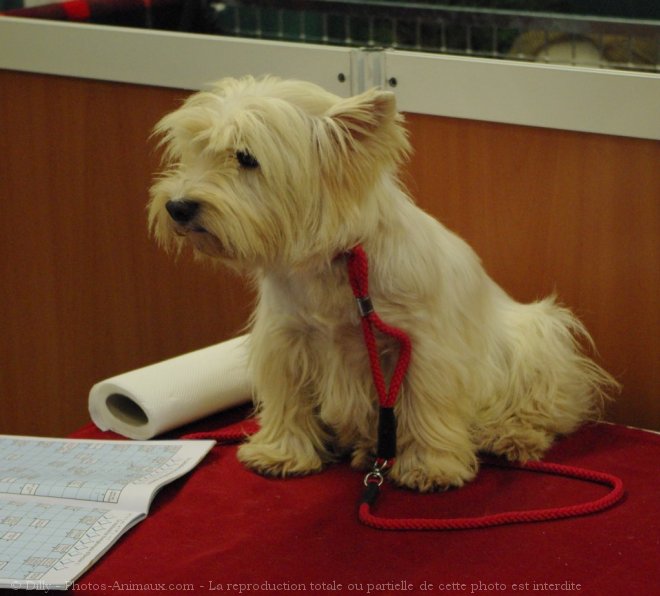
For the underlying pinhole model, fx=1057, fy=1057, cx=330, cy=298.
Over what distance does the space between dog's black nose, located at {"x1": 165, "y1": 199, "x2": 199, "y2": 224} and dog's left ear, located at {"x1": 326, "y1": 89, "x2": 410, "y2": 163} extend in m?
0.22

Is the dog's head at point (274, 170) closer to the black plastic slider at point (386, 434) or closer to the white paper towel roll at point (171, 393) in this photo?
the black plastic slider at point (386, 434)

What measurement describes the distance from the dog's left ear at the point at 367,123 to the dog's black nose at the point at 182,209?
22 centimetres

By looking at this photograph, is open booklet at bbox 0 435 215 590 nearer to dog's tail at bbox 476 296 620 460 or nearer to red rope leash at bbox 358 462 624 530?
red rope leash at bbox 358 462 624 530

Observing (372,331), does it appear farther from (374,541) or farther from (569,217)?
(569,217)

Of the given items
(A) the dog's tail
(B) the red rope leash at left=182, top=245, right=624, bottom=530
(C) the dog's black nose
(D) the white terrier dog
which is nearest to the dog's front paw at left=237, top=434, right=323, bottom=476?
(D) the white terrier dog

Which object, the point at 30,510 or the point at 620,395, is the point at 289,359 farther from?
the point at 620,395

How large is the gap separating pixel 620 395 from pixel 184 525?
819 millimetres

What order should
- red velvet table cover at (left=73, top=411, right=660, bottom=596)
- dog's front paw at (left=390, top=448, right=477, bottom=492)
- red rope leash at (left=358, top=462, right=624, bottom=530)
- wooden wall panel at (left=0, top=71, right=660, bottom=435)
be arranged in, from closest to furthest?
1. red velvet table cover at (left=73, top=411, right=660, bottom=596)
2. red rope leash at (left=358, top=462, right=624, bottom=530)
3. dog's front paw at (left=390, top=448, right=477, bottom=492)
4. wooden wall panel at (left=0, top=71, right=660, bottom=435)

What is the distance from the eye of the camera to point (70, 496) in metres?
1.56

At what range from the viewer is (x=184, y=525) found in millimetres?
1506

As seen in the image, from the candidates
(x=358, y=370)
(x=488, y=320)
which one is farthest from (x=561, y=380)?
(x=358, y=370)

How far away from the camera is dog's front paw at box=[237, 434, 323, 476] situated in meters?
1.65

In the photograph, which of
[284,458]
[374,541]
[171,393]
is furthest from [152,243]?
[374,541]

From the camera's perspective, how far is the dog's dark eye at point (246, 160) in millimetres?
1423
